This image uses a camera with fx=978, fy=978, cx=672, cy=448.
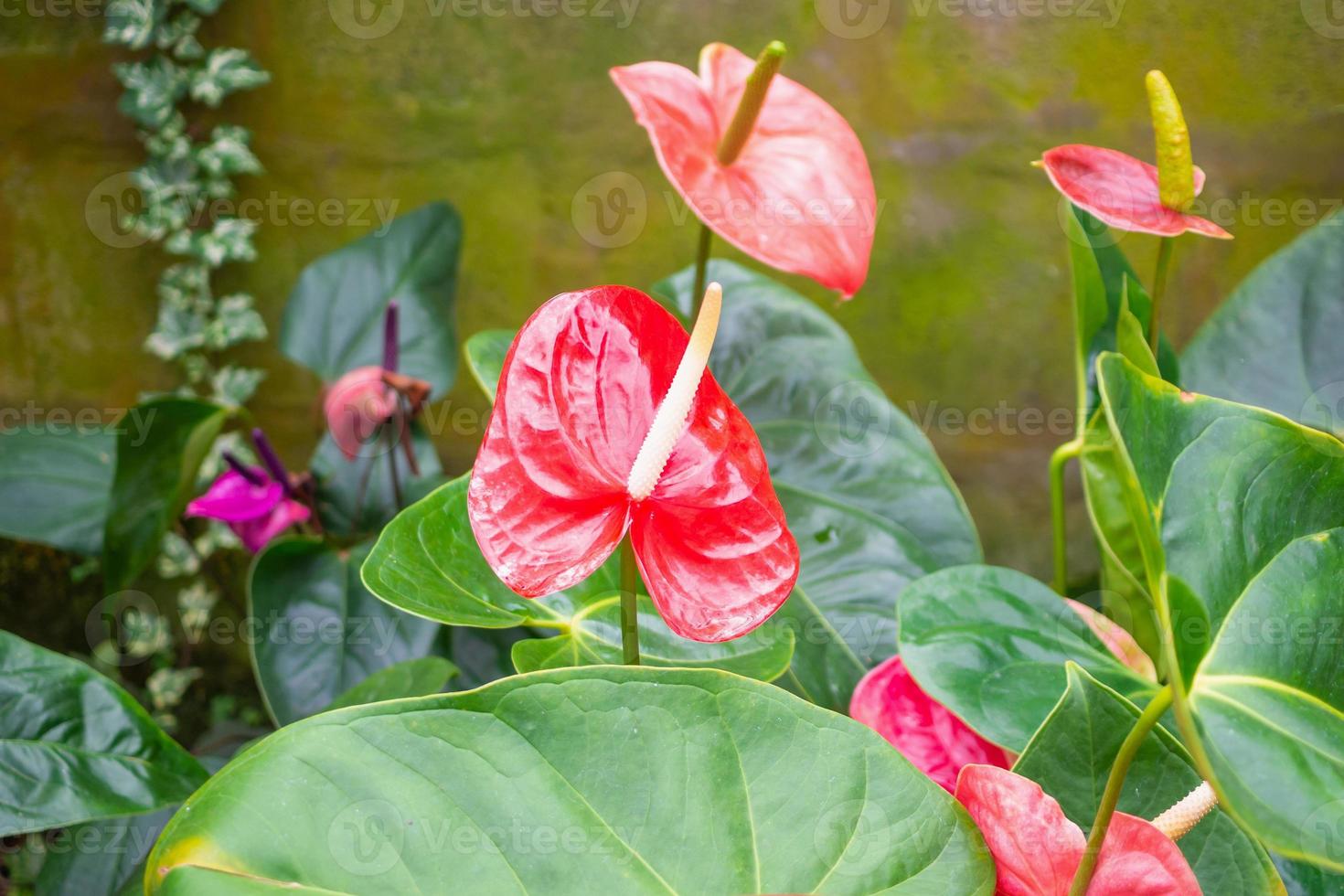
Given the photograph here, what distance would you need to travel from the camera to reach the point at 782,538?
41 centimetres

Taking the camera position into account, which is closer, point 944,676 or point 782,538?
point 782,538

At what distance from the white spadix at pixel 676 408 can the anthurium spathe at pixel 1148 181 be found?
26 centimetres

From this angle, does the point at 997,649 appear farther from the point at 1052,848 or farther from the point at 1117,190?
the point at 1117,190

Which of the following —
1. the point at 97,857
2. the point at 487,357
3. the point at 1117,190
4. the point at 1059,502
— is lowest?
the point at 97,857

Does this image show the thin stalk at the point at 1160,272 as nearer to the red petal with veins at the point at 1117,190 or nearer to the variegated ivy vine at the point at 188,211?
the red petal with veins at the point at 1117,190

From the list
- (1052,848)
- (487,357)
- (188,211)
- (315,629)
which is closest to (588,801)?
(1052,848)

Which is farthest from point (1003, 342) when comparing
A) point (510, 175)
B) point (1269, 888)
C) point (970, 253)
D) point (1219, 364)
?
point (1269, 888)

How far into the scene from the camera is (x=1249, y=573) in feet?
1.37

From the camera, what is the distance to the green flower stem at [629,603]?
444mm

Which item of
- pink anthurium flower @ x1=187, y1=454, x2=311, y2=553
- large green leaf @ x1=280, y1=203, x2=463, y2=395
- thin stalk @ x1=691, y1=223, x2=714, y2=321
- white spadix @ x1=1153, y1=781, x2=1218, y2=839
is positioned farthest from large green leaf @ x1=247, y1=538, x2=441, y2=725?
white spadix @ x1=1153, y1=781, x2=1218, y2=839

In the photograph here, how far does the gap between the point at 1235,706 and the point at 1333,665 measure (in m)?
0.07

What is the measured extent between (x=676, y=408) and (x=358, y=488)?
611 mm

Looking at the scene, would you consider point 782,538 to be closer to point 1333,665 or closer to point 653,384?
point 653,384

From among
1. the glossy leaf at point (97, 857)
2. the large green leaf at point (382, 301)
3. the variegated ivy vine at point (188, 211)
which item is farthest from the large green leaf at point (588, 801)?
the variegated ivy vine at point (188, 211)
